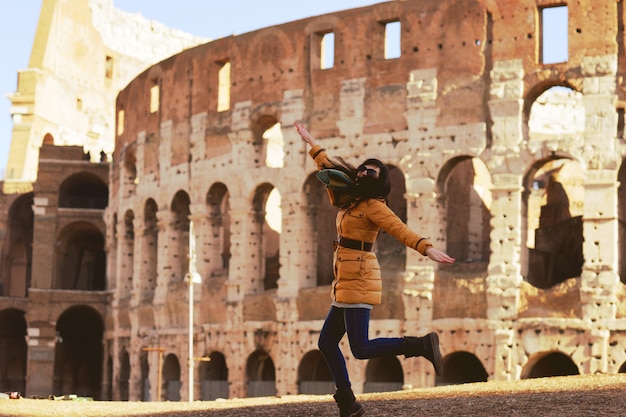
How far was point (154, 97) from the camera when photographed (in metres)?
36.5

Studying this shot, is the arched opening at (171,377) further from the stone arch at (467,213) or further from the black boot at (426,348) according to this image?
the black boot at (426,348)

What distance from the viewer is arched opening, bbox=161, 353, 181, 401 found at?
33.2 metres

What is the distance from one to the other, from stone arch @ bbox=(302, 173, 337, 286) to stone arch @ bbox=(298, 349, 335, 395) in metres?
1.83

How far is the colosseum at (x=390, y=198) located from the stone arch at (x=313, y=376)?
0.05 m

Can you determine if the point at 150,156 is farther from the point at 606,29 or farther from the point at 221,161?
the point at 606,29

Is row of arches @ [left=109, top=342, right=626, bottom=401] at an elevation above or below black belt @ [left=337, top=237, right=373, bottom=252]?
below

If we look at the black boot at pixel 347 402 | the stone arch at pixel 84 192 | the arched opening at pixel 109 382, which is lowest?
the arched opening at pixel 109 382

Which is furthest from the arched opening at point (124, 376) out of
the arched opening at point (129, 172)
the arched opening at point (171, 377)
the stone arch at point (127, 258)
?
the arched opening at point (129, 172)

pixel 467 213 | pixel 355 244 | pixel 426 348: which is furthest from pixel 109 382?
pixel 426 348

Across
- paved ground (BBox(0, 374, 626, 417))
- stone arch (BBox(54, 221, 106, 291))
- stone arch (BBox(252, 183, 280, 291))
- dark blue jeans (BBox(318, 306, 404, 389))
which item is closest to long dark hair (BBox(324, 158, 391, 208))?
dark blue jeans (BBox(318, 306, 404, 389))

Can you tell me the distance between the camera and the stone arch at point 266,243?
102 feet

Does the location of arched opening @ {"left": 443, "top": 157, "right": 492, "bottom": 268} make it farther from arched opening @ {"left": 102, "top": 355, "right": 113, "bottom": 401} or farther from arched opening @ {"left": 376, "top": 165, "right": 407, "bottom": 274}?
arched opening @ {"left": 102, "top": 355, "right": 113, "bottom": 401}

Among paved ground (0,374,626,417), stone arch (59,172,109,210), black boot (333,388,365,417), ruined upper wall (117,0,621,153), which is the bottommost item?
paved ground (0,374,626,417)

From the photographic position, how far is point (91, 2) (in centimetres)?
4975
